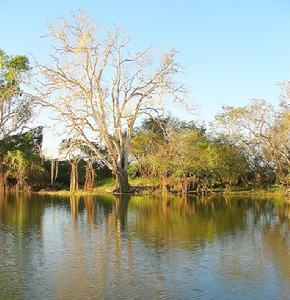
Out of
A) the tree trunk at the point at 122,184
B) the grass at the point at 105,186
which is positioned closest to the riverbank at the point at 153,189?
the grass at the point at 105,186

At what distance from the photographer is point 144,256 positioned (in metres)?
12.3

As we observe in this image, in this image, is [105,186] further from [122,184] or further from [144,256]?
[144,256]

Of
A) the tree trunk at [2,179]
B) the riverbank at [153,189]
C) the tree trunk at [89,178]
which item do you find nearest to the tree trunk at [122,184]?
the riverbank at [153,189]

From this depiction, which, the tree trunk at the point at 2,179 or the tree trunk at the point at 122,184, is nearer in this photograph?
the tree trunk at the point at 122,184

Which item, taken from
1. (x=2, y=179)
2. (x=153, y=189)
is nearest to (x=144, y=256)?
(x=153, y=189)

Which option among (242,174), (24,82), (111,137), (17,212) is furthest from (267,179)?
(17,212)

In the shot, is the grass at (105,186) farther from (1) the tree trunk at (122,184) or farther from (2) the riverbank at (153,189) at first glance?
(1) the tree trunk at (122,184)

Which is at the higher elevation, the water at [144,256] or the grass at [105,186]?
the grass at [105,186]

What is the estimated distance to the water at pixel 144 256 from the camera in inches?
368

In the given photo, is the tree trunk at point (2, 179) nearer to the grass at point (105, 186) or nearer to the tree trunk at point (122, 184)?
the grass at point (105, 186)

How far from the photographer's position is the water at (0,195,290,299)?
9.34 m

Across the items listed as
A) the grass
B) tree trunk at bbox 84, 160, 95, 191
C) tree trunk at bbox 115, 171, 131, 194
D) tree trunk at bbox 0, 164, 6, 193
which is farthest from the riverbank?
tree trunk at bbox 0, 164, 6, 193

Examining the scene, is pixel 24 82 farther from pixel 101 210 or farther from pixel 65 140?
pixel 101 210

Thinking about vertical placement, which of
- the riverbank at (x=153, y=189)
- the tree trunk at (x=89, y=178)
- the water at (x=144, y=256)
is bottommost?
the water at (x=144, y=256)
